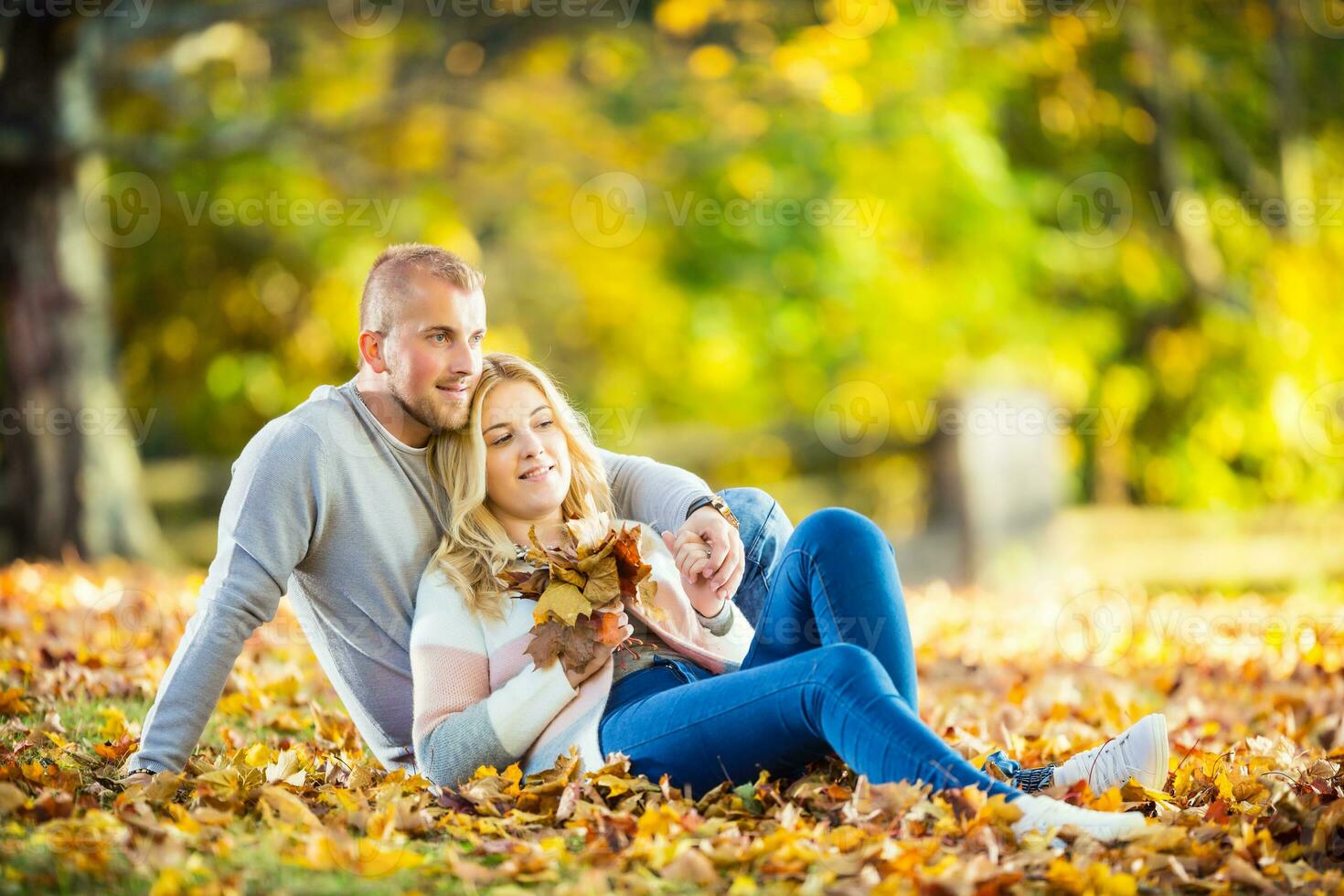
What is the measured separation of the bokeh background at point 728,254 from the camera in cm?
792

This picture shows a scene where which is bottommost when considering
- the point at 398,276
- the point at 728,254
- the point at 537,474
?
the point at 537,474

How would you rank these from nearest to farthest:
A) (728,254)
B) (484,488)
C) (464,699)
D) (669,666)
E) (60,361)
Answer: (464,699)
(669,666)
(484,488)
(60,361)
(728,254)

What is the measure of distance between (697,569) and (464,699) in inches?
22.7

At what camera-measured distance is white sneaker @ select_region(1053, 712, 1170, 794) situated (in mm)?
2703

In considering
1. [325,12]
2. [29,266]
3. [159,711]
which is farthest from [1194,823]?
[325,12]

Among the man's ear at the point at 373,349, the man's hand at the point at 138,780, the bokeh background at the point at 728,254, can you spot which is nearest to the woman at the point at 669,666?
the man's ear at the point at 373,349

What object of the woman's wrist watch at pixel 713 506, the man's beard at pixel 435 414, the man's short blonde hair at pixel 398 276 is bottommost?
the woman's wrist watch at pixel 713 506

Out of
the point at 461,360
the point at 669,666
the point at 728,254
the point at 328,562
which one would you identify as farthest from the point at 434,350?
the point at 728,254

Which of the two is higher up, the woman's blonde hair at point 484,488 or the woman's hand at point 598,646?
the woman's blonde hair at point 484,488

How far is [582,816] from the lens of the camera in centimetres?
260

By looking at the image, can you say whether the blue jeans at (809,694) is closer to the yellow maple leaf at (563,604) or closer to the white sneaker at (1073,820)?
the white sneaker at (1073,820)

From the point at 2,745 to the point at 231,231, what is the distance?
266 inches

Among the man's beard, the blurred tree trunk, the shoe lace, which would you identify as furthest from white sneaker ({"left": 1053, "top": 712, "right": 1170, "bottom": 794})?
the blurred tree trunk

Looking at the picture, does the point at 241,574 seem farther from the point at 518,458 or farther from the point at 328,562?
the point at 518,458
